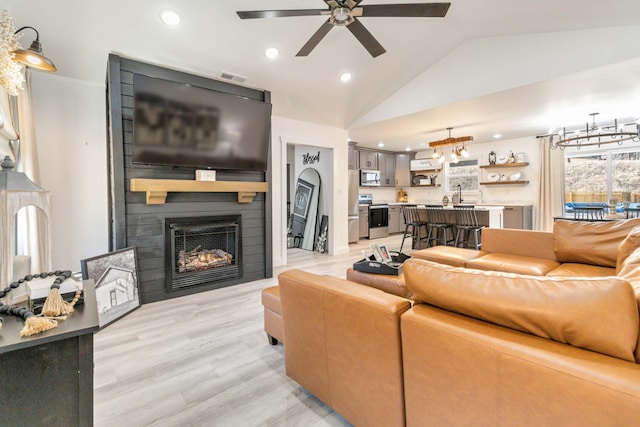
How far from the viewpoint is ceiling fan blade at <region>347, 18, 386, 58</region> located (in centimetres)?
247

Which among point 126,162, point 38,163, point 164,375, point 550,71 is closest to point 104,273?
point 126,162

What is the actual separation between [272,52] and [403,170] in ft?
21.5

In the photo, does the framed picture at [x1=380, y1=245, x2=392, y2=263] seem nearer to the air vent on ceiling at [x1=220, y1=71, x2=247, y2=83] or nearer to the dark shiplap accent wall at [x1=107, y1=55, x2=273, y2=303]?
the dark shiplap accent wall at [x1=107, y1=55, x2=273, y2=303]

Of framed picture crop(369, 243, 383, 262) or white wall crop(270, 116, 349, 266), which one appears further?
white wall crop(270, 116, 349, 266)

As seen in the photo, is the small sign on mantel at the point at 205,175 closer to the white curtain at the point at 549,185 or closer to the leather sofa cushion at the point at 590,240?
the leather sofa cushion at the point at 590,240

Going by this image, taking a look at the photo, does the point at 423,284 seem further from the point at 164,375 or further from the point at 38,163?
the point at 38,163

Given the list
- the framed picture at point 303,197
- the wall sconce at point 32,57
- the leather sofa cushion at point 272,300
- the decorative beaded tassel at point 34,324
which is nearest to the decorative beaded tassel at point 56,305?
the decorative beaded tassel at point 34,324

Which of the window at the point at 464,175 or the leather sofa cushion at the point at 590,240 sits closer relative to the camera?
the leather sofa cushion at the point at 590,240

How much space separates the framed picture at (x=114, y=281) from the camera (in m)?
2.75

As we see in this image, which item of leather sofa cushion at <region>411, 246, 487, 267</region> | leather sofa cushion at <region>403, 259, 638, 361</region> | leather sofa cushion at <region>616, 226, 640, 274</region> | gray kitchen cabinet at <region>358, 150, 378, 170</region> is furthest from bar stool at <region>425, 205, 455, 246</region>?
leather sofa cushion at <region>403, 259, 638, 361</region>

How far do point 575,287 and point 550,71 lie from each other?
3.50 m

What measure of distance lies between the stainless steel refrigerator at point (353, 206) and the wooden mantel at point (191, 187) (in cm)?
326

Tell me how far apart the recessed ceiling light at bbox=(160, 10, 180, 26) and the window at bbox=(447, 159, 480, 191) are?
7.46 metres

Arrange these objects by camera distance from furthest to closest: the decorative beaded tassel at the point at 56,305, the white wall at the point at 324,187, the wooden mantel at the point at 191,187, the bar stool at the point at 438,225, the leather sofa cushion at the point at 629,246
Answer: the bar stool at the point at 438,225 < the white wall at the point at 324,187 < the wooden mantel at the point at 191,187 < the leather sofa cushion at the point at 629,246 < the decorative beaded tassel at the point at 56,305
